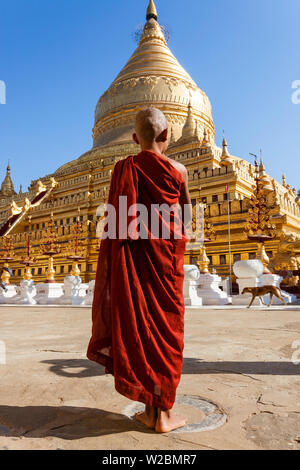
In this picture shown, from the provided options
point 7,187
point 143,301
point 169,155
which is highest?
point 7,187

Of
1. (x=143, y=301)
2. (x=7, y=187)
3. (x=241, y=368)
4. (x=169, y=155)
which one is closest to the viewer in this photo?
(x=143, y=301)

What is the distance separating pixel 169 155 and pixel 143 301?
23.8m

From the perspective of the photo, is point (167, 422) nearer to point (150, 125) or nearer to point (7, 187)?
point (150, 125)

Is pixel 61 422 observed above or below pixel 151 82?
below

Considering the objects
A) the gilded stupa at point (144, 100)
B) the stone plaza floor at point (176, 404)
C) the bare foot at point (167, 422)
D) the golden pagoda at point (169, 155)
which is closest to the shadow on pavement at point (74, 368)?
the stone plaza floor at point (176, 404)

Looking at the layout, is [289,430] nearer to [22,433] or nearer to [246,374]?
[246,374]

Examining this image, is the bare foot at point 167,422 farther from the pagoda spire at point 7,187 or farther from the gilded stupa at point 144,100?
the pagoda spire at point 7,187

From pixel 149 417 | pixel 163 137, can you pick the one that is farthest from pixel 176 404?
pixel 163 137

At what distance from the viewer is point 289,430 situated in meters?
1.67

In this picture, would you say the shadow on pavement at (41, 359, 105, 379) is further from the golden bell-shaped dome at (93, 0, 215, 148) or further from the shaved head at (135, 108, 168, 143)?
the golden bell-shaped dome at (93, 0, 215, 148)

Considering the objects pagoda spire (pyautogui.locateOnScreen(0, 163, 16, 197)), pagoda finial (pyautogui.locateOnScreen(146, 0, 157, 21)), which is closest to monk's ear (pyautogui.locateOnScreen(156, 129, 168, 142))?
pagoda spire (pyautogui.locateOnScreen(0, 163, 16, 197))

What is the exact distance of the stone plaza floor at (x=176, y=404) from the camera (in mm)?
1604

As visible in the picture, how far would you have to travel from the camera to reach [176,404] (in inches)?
82.7
